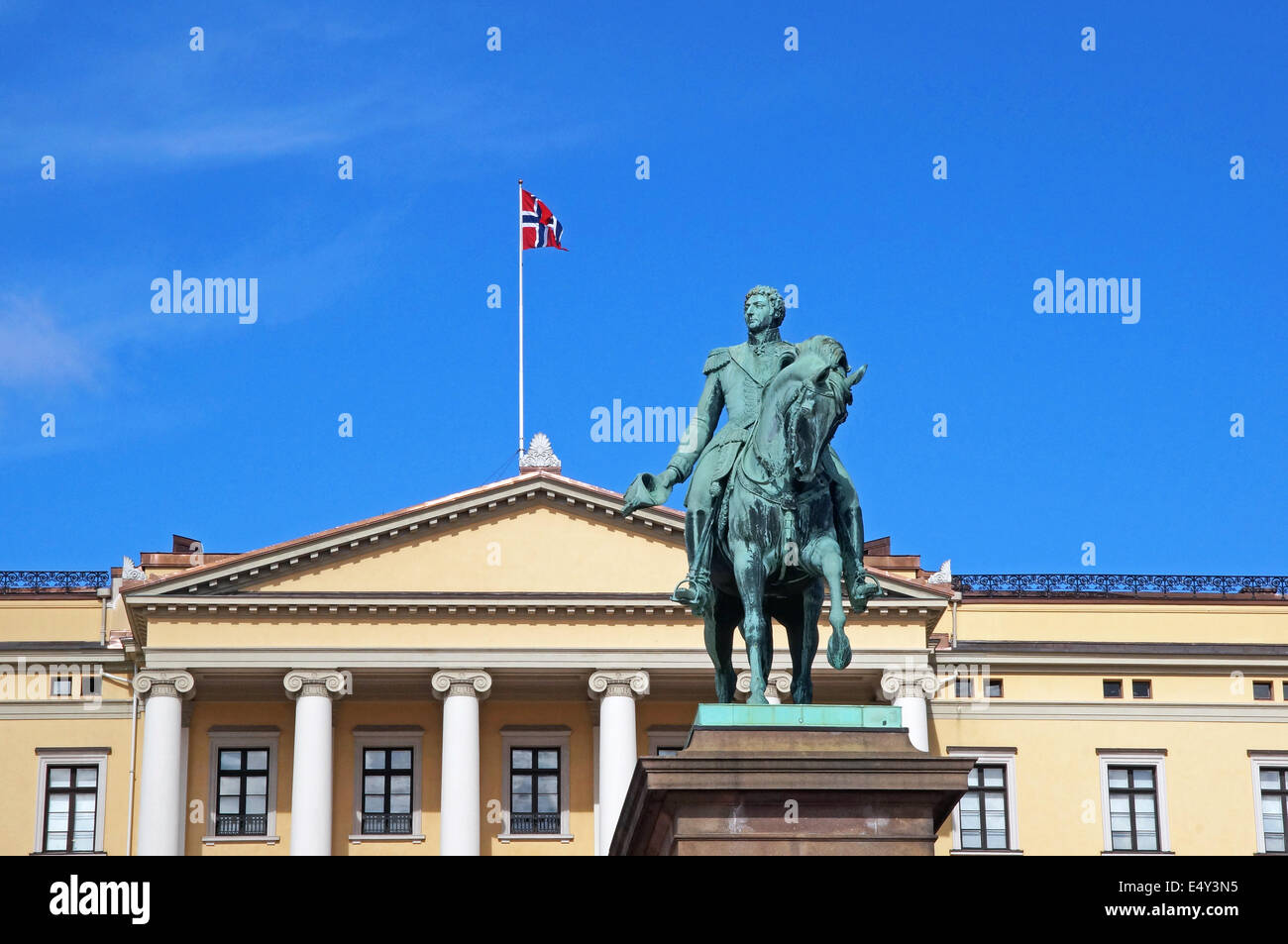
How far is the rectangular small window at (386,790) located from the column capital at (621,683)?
4.58 m

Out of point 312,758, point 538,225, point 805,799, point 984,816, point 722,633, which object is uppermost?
point 538,225

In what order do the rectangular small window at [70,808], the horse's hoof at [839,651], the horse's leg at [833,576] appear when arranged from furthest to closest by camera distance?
the rectangular small window at [70,808] → the horse's hoof at [839,651] → the horse's leg at [833,576]

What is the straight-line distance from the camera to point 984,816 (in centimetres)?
5578

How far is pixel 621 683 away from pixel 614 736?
1379 mm

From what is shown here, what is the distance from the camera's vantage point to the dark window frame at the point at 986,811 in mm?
55438

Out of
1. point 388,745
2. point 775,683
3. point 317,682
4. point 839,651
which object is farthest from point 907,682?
point 839,651

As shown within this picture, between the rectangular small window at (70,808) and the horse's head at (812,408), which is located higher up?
the rectangular small window at (70,808)

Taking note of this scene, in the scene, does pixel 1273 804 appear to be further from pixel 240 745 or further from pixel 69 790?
pixel 69 790

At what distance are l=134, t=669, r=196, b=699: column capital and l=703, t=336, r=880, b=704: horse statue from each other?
36093mm

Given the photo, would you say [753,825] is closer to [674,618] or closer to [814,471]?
[814,471]

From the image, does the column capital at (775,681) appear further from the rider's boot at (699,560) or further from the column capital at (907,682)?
the rider's boot at (699,560)

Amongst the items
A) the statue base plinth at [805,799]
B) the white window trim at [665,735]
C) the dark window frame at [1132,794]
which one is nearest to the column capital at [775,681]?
the white window trim at [665,735]
